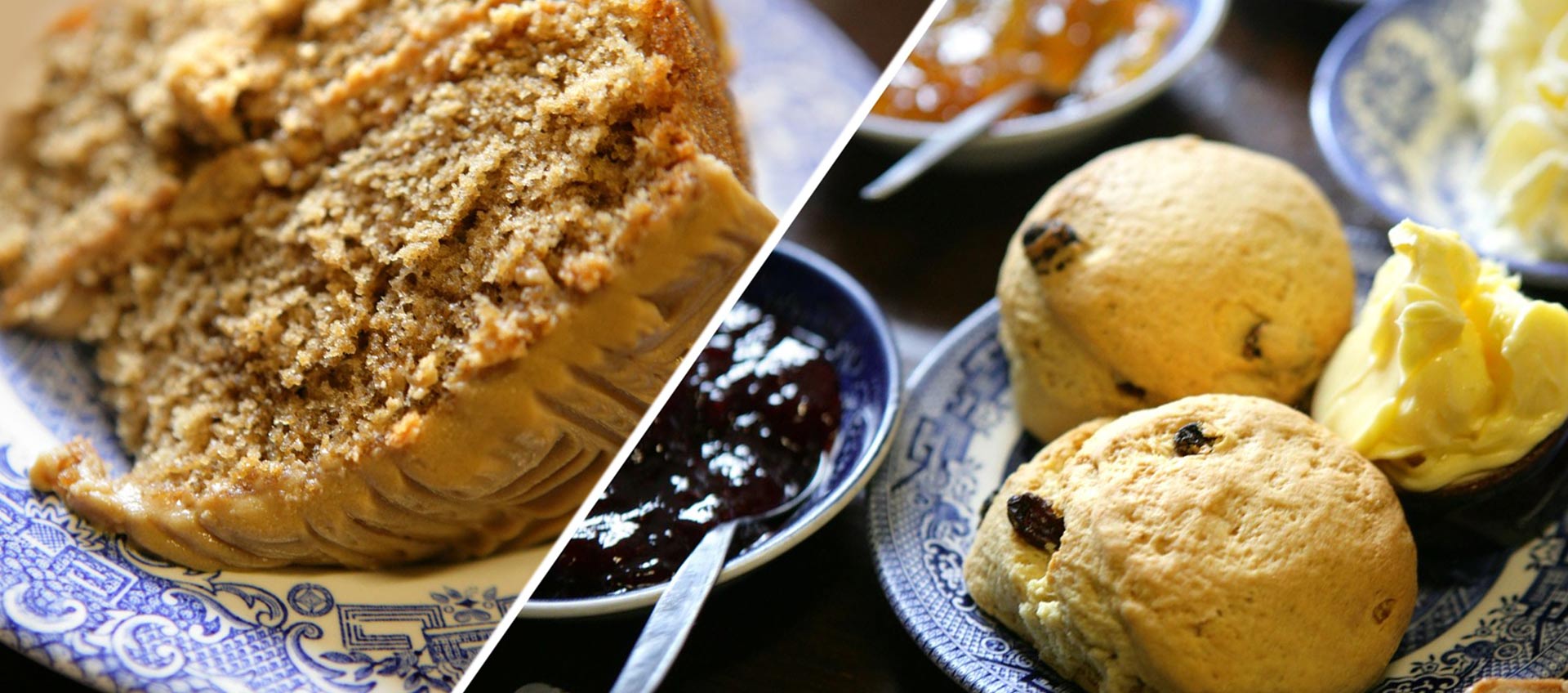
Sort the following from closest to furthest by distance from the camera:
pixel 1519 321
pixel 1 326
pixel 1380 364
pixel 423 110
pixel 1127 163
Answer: pixel 1519 321 < pixel 1380 364 < pixel 423 110 < pixel 1127 163 < pixel 1 326

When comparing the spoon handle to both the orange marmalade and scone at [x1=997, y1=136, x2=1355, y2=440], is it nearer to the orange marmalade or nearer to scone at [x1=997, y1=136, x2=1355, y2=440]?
scone at [x1=997, y1=136, x2=1355, y2=440]

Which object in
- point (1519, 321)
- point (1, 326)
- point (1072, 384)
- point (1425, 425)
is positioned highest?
point (1519, 321)

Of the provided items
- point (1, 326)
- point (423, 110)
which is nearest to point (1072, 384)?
point (423, 110)

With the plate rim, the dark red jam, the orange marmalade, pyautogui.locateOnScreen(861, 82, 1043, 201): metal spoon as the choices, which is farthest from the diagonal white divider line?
the orange marmalade

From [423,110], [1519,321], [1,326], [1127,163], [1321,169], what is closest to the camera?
[1519,321]

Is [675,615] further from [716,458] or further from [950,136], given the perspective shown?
[950,136]

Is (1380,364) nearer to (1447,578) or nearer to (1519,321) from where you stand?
(1519,321)

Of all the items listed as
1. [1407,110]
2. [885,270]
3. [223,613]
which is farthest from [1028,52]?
[223,613]
